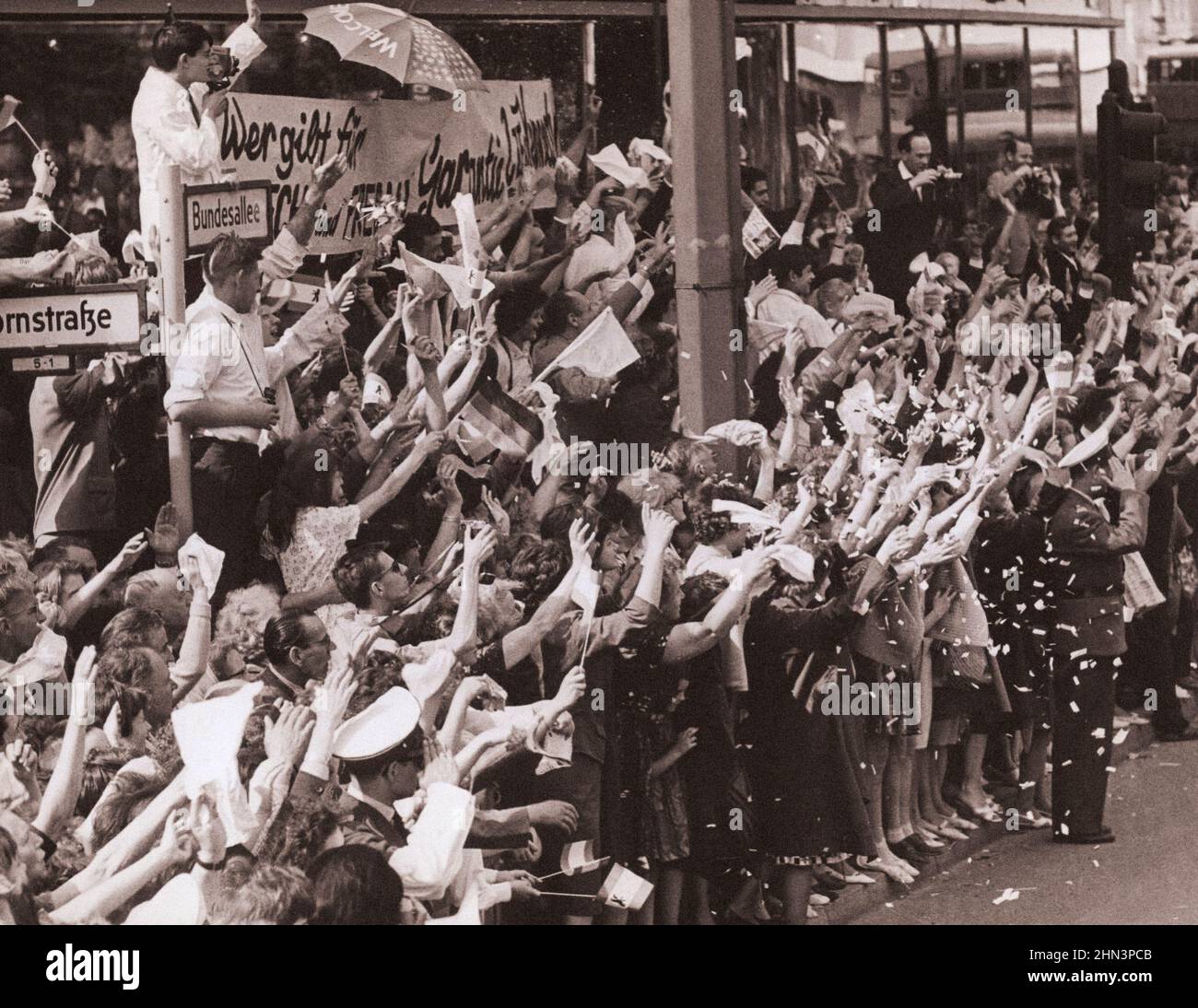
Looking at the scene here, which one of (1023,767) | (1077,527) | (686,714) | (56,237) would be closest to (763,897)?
(686,714)

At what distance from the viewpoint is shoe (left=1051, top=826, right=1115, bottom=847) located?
8.19 meters

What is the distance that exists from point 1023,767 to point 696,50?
2.83m

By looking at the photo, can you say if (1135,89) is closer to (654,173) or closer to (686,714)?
(654,173)

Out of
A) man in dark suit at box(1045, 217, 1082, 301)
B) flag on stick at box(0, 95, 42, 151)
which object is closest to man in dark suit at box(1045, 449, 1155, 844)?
man in dark suit at box(1045, 217, 1082, 301)

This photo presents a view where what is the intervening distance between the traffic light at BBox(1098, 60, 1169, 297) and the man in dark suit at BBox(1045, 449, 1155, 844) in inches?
31.0

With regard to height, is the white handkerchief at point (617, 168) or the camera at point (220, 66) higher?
the camera at point (220, 66)

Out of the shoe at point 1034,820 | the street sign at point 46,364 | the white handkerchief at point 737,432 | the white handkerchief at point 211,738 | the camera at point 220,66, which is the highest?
the camera at point 220,66

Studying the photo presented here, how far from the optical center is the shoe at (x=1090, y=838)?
8.19m

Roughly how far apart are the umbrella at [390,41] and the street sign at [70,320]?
1037 mm

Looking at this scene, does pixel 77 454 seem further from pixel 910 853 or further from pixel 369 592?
pixel 910 853

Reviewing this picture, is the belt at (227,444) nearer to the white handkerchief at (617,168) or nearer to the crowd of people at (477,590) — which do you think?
the crowd of people at (477,590)

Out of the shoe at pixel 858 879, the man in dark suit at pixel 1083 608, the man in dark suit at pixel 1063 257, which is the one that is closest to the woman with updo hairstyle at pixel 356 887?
A: the shoe at pixel 858 879

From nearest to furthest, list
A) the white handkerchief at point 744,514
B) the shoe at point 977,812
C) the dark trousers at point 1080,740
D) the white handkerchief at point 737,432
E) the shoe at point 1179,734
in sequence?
the white handkerchief at point 744,514
the white handkerchief at point 737,432
the dark trousers at point 1080,740
the shoe at point 977,812
the shoe at point 1179,734

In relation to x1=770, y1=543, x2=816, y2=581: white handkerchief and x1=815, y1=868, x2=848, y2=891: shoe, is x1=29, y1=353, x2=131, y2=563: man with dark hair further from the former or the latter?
x1=815, y1=868, x2=848, y2=891: shoe
